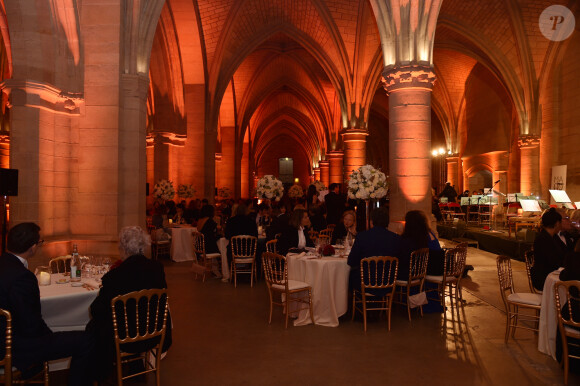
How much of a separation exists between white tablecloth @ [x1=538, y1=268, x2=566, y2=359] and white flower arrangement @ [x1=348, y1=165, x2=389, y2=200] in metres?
3.66

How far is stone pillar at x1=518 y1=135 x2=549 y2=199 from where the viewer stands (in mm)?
16859

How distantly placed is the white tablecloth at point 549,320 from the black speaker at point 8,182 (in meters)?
6.95

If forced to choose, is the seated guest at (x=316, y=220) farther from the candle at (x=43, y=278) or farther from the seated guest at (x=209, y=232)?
the candle at (x=43, y=278)

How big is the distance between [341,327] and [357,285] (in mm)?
555

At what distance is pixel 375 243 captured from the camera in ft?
17.6

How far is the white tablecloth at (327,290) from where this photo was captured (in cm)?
549

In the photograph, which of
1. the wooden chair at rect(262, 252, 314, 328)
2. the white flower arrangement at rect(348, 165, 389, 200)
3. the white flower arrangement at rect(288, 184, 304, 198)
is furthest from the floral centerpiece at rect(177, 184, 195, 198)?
the wooden chair at rect(262, 252, 314, 328)

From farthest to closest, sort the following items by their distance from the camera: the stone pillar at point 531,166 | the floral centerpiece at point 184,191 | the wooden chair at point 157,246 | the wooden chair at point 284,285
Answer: the stone pillar at point 531,166
the floral centerpiece at point 184,191
the wooden chair at point 157,246
the wooden chair at point 284,285

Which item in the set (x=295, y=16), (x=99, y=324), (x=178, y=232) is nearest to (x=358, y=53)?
(x=295, y=16)

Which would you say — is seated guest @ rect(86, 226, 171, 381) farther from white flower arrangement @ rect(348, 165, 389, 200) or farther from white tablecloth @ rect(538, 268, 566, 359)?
white flower arrangement @ rect(348, 165, 389, 200)

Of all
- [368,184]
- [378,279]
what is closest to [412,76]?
[368,184]

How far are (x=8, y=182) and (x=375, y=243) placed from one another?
5244 mm

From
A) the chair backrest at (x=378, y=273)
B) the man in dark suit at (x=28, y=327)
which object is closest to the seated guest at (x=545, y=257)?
the chair backrest at (x=378, y=273)

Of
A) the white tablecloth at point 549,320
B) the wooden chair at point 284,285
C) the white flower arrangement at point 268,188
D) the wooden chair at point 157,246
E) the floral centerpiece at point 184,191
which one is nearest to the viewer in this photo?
the white tablecloth at point 549,320
